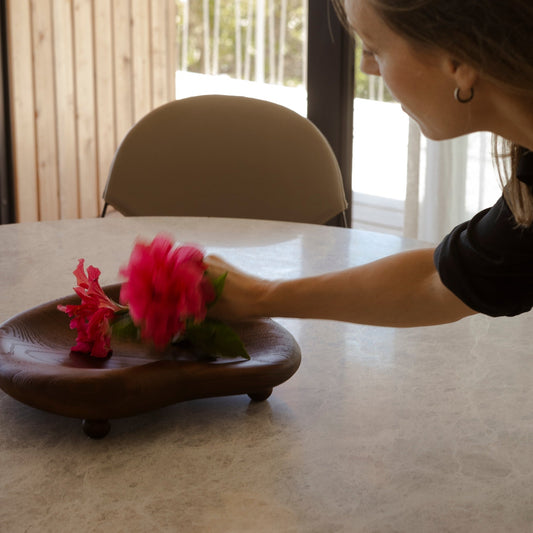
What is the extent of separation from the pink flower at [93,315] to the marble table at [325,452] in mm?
95

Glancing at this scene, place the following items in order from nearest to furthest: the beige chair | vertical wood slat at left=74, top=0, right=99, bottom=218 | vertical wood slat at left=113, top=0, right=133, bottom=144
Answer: the beige chair, vertical wood slat at left=74, top=0, right=99, bottom=218, vertical wood slat at left=113, top=0, right=133, bottom=144

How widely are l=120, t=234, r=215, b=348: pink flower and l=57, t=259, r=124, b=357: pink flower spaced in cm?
4

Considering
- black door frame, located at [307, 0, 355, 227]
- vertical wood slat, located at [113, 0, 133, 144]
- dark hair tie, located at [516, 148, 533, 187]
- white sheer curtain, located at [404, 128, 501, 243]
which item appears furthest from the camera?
vertical wood slat, located at [113, 0, 133, 144]

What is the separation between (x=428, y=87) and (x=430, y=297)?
271 mm

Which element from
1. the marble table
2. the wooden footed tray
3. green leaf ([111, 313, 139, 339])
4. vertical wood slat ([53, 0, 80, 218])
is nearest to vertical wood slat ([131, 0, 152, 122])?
vertical wood slat ([53, 0, 80, 218])

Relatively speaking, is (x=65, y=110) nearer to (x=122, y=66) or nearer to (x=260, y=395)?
(x=122, y=66)

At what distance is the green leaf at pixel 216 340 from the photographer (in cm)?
95

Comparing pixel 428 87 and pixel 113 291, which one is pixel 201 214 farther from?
pixel 428 87

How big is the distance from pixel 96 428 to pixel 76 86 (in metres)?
3.66

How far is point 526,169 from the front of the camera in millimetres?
895

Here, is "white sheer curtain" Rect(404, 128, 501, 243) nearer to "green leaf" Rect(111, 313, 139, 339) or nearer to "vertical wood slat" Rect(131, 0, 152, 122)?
"vertical wood slat" Rect(131, 0, 152, 122)

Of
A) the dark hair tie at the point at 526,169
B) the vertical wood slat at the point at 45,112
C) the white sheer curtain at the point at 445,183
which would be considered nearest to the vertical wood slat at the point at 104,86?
the vertical wood slat at the point at 45,112

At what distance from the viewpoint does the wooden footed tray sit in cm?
89

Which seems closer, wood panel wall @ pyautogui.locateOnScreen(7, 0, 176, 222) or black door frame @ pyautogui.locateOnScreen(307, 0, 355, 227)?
black door frame @ pyautogui.locateOnScreen(307, 0, 355, 227)
